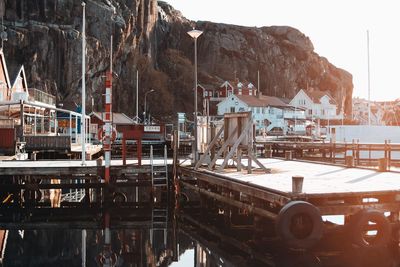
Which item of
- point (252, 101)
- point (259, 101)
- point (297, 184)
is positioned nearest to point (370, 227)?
point (297, 184)

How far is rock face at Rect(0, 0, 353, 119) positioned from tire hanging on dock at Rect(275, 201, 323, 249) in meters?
77.9

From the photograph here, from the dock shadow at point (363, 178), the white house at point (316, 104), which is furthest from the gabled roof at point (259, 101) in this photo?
the dock shadow at point (363, 178)

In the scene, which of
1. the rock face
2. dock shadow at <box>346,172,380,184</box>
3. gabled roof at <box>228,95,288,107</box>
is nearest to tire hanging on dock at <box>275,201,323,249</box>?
dock shadow at <box>346,172,380,184</box>

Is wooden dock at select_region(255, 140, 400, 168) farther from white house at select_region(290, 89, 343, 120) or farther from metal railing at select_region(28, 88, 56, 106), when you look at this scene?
white house at select_region(290, 89, 343, 120)

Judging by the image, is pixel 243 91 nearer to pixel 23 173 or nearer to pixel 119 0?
pixel 119 0

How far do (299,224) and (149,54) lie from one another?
346ft

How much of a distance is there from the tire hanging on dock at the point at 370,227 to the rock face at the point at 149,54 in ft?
255

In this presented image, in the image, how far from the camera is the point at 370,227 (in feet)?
48.0

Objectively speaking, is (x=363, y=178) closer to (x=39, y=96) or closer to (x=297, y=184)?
(x=297, y=184)

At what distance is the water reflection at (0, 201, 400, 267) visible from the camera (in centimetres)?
1410

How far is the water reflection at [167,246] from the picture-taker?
555 inches

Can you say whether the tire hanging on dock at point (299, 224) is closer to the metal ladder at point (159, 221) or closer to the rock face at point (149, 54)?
the metal ladder at point (159, 221)

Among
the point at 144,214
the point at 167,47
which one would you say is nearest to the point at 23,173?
the point at 144,214

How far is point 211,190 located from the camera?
22.5 m
